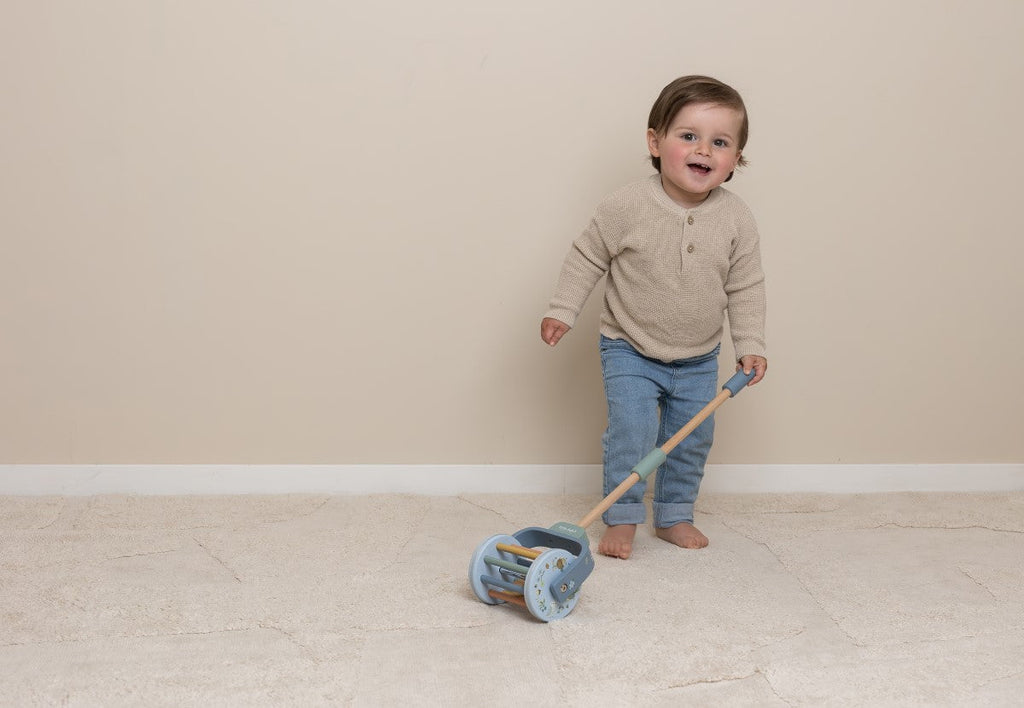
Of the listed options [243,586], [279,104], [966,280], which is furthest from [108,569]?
[966,280]

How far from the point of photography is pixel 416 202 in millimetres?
1850

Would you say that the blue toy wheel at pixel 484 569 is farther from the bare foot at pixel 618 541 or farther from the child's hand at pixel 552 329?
the child's hand at pixel 552 329

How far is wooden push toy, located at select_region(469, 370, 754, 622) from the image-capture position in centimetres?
129

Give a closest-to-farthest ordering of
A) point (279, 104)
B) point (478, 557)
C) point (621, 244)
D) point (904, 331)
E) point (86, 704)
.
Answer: point (86, 704)
point (478, 557)
point (621, 244)
point (279, 104)
point (904, 331)

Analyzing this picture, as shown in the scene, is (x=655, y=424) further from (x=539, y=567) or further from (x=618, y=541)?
(x=539, y=567)

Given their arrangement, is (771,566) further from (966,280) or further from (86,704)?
(86,704)

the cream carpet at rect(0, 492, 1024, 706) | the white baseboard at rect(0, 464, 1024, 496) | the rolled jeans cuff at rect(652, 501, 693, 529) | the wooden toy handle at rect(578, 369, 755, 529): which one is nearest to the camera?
the cream carpet at rect(0, 492, 1024, 706)

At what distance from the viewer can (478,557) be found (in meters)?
1.36

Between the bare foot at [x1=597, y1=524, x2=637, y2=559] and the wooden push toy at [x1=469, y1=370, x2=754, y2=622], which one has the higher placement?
the wooden push toy at [x1=469, y1=370, x2=754, y2=622]

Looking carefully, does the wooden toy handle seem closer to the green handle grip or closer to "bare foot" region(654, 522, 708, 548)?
the green handle grip

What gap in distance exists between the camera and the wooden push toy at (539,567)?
1.29m

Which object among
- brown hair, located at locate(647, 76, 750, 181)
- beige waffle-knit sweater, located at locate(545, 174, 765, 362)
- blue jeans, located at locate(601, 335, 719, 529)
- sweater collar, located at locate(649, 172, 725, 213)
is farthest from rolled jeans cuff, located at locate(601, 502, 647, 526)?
brown hair, located at locate(647, 76, 750, 181)

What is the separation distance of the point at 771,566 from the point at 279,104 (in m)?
1.12

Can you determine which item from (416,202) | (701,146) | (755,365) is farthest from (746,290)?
(416,202)
